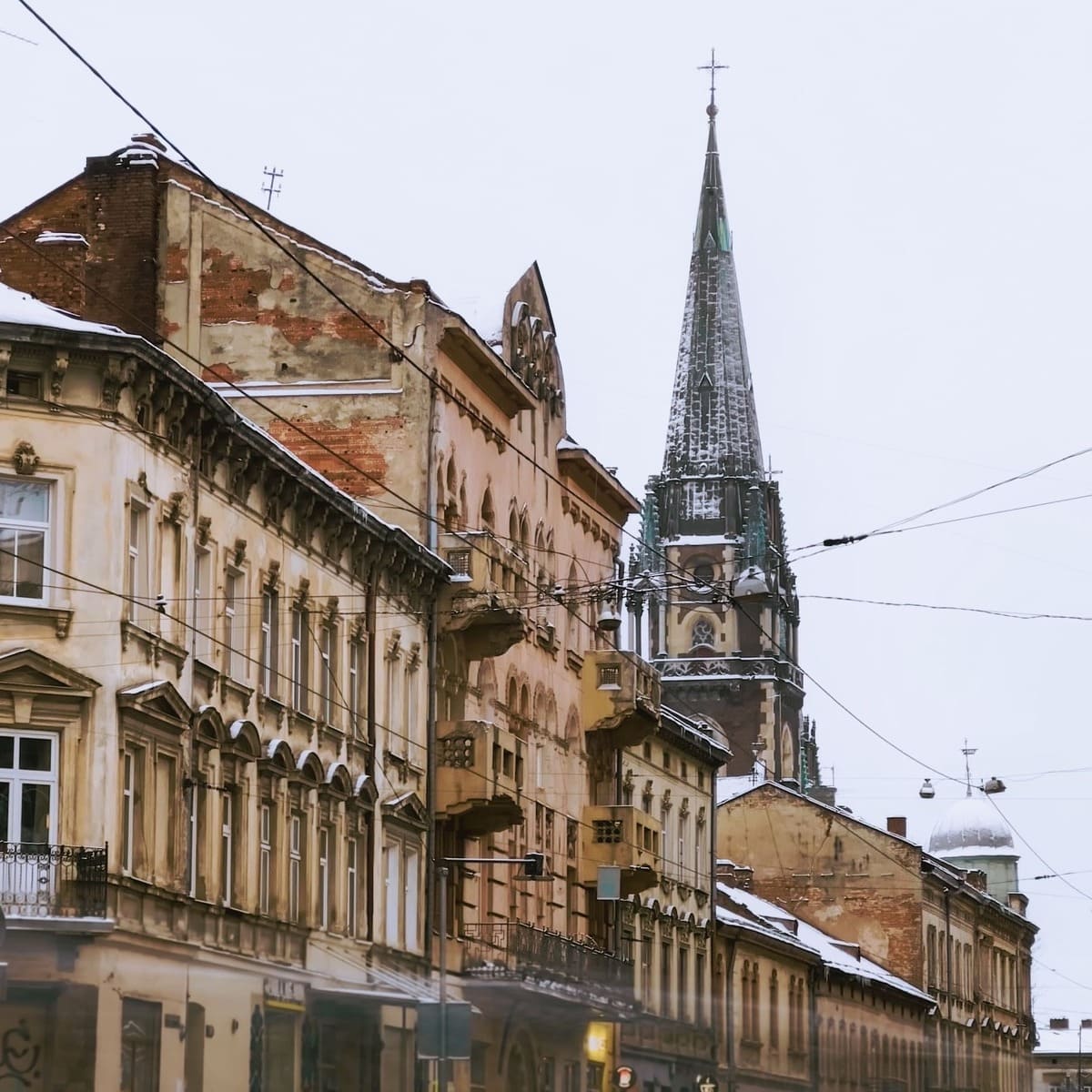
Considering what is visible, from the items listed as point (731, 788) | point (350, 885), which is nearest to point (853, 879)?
point (731, 788)

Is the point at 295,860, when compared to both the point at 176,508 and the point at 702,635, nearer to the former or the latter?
the point at 176,508

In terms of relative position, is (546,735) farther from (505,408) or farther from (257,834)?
(257,834)

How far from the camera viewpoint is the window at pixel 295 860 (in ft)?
130

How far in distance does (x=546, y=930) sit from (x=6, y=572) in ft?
70.9

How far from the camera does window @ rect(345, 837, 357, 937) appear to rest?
42.2 metres

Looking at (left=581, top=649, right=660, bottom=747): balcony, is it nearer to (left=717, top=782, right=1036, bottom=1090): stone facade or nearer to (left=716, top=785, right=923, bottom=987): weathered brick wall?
(left=716, top=785, right=923, bottom=987): weathered brick wall

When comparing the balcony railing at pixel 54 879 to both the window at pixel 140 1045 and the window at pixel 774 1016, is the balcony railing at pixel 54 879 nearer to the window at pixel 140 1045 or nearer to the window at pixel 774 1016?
the window at pixel 140 1045

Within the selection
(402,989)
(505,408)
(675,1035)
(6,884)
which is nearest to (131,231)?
(505,408)

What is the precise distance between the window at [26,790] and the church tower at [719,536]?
400ft

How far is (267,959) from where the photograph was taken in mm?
38375

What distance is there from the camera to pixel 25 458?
33719 millimetres

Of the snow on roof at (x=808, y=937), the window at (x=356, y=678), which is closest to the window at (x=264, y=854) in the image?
the window at (x=356, y=678)

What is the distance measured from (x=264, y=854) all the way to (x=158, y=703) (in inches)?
193

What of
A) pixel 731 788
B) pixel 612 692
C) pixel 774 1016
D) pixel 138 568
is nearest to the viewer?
pixel 138 568
